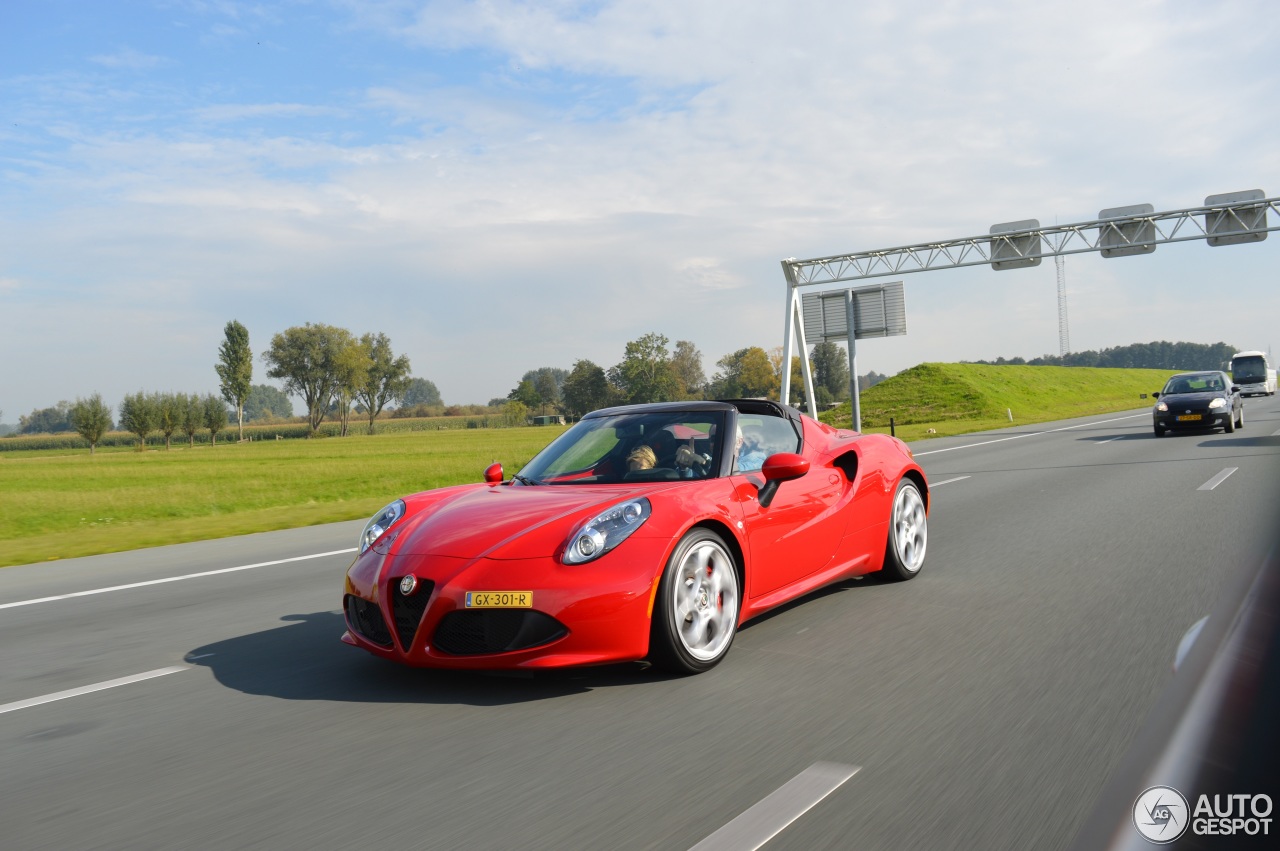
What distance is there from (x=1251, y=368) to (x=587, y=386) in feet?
292

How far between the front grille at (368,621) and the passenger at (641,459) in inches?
63.9

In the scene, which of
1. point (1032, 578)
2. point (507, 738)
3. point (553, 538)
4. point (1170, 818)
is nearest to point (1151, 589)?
point (1032, 578)

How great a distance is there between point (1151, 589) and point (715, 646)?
3105 millimetres

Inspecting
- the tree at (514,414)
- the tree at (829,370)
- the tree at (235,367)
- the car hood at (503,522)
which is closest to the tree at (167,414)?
the tree at (235,367)

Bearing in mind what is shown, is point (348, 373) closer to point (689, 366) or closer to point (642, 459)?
point (689, 366)

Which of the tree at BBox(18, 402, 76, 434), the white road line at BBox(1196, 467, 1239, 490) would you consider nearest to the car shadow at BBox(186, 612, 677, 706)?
the white road line at BBox(1196, 467, 1239, 490)

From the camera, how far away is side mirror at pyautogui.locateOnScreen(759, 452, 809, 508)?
5410mm

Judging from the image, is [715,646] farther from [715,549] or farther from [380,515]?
[380,515]

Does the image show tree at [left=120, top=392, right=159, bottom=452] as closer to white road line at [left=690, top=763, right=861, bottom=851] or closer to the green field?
the green field

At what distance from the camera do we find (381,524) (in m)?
5.48

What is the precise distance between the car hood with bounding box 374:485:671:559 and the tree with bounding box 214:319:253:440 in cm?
12328

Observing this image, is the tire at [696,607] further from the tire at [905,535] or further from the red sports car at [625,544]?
the tire at [905,535]

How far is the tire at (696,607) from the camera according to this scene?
4.66 metres

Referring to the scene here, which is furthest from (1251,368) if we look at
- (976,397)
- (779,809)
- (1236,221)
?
(779,809)
